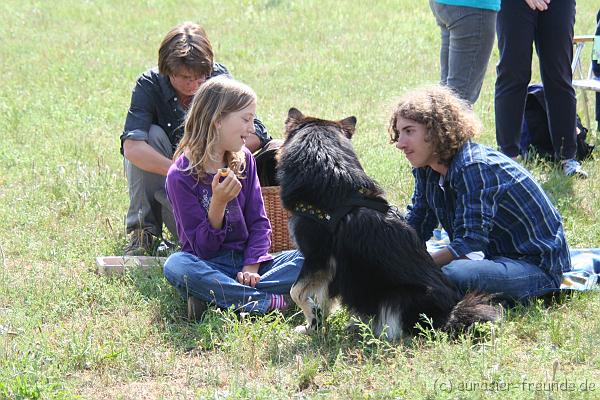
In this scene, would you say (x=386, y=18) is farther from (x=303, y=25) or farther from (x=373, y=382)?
(x=373, y=382)

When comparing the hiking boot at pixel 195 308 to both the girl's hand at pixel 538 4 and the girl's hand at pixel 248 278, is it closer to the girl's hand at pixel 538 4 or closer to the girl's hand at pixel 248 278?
the girl's hand at pixel 248 278

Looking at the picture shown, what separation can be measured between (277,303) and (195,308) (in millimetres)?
437

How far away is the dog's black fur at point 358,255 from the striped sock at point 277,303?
0.39 metres

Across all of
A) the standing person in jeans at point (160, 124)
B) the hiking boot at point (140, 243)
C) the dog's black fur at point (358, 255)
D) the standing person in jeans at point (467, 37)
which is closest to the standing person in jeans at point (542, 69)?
the standing person in jeans at point (467, 37)

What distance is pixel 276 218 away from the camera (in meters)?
4.77

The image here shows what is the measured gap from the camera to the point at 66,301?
4.26 m

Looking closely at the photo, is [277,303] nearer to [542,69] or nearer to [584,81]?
[542,69]

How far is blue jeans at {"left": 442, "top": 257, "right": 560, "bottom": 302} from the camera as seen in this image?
3.89 metres

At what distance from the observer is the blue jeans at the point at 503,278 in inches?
153

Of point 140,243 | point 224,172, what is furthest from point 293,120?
point 140,243

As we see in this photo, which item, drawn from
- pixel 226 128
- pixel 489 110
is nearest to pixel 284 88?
pixel 489 110

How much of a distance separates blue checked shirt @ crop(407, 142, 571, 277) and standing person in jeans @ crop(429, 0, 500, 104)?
1.90m

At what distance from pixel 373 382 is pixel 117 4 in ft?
40.0

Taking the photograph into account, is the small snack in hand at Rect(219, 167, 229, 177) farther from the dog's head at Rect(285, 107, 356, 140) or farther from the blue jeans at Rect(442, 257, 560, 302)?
the blue jeans at Rect(442, 257, 560, 302)
